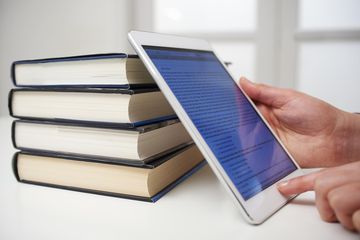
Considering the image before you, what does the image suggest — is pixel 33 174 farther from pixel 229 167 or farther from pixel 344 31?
pixel 344 31

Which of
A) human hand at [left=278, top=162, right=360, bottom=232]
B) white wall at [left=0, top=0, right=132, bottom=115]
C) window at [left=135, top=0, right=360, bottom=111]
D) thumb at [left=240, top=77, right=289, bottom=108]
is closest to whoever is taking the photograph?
human hand at [left=278, top=162, right=360, bottom=232]

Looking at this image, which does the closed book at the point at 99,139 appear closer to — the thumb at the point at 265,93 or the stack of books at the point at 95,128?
the stack of books at the point at 95,128

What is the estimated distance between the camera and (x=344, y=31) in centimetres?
145

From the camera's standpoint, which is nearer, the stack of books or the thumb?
the stack of books

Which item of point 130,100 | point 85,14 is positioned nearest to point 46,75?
point 130,100

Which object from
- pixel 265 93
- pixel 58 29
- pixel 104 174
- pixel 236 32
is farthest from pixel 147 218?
pixel 58 29

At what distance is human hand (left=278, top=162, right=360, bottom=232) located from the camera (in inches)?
13.9

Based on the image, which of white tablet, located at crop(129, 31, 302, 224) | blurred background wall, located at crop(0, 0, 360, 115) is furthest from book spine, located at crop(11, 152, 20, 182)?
blurred background wall, located at crop(0, 0, 360, 115)

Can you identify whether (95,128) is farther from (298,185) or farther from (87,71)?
(298,185)

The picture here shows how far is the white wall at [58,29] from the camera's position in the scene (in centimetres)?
171

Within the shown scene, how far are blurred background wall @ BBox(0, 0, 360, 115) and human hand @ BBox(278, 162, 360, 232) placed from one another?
1172 mm

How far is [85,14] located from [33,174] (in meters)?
1.42

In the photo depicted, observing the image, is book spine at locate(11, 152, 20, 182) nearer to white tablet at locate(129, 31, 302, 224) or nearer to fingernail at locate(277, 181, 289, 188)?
white tablet at locate(129, 31, 302, 224)

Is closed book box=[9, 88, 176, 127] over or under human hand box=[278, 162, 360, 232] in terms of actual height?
over
